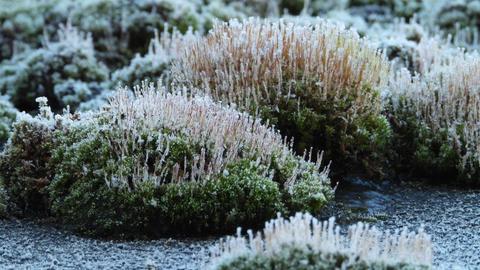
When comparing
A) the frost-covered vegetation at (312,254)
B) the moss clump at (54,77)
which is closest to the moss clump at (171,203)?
the frost-covered vegetation at (312,254)

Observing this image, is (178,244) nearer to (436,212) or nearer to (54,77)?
(436,212)

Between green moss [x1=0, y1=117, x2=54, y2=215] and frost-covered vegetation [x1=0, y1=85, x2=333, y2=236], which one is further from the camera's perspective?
green moss [x1=0, y1=117, x2=54, y2=215]

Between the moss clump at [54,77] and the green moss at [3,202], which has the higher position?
the moss clump at [54,77]

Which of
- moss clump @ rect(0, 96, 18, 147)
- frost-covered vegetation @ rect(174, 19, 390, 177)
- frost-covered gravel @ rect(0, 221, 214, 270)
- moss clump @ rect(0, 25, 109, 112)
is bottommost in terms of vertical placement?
frost-covered gravel @ rect(0, 221, 214, 270)

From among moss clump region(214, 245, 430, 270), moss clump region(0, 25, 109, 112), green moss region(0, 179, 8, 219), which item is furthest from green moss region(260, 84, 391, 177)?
moss clump region(0, 25, 109, 112)

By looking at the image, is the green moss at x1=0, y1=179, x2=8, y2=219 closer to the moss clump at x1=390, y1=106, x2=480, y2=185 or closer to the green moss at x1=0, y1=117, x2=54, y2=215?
the green moss at x1=0, y1=117, x2=54, y2=215

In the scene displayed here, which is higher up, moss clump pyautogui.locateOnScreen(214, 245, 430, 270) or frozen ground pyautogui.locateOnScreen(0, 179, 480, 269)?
moss clump pyautogui.locateOnScreen(214, 245, 430, 270)

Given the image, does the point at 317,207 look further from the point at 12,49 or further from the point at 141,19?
the point at 12,49

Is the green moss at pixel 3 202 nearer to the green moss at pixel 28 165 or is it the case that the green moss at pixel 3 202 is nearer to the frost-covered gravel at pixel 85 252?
the green moss at pixel 28 165
